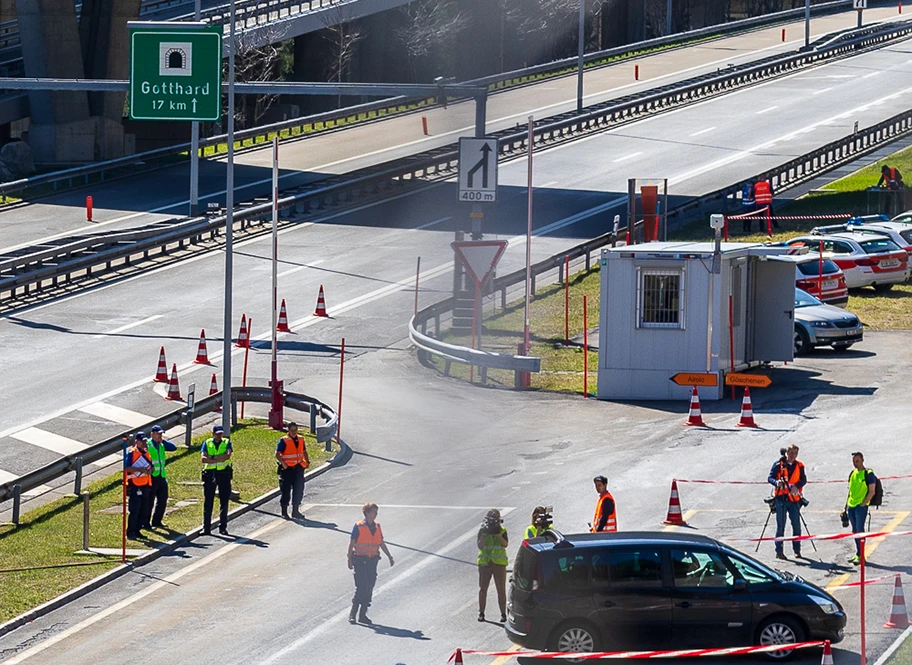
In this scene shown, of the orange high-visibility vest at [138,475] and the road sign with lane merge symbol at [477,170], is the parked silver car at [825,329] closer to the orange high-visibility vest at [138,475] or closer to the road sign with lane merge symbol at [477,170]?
the road sign with lane merge symbol at [477,170]

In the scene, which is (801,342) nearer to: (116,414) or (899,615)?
(116,414)

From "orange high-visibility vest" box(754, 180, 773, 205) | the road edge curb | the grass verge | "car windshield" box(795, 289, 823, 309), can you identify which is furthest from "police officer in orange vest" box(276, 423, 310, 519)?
"orange high-visibility vest" box(754, 180, 773, 205)

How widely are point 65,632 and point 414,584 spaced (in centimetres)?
402

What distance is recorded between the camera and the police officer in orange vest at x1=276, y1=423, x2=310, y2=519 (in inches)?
851

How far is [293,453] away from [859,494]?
25.6 ft

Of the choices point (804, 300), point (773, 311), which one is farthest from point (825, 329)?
point (773, 311)

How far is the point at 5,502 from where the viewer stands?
23.9m

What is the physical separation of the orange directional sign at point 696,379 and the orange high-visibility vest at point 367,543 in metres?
11.5

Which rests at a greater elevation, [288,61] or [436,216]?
[288,61]

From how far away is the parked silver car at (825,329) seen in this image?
31469 mm

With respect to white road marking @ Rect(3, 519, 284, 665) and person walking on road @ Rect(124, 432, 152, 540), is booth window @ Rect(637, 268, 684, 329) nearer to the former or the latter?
white road marking @ Rect(3, 519, 284, 665)

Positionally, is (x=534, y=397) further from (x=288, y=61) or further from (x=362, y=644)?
(x=288, y=61)

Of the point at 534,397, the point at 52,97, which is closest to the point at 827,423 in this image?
the point at 534,397

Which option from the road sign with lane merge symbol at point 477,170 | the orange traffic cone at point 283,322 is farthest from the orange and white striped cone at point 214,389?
the road sign with lane merge symbol at point 477,170
